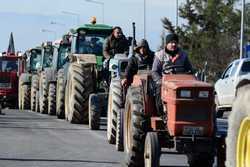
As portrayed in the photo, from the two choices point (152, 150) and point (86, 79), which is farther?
point (86, 79)

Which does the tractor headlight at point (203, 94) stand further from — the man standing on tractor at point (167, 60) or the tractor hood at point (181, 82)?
the man standing on tractor at point (167, 60)

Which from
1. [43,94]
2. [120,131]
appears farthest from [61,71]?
[120,131]

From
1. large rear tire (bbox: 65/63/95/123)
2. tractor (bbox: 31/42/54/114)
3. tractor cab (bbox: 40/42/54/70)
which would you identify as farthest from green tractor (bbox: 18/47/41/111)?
large rear tire (bbox: 65/63/95/123)

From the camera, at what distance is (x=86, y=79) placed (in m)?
22.7

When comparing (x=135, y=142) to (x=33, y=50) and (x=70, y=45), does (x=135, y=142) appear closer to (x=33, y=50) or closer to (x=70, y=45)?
(x=70, y=45)

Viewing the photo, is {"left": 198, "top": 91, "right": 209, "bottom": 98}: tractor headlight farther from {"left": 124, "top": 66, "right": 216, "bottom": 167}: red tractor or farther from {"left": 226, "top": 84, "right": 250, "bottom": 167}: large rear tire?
{"left": 226, "top": 84, "right": 250, "bottom": 167}: large rear tire

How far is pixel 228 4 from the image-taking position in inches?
2817

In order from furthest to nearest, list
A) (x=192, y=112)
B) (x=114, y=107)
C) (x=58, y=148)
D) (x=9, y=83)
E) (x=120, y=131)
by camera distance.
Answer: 1. (x=9, y=83)
2. (x=114, y=107)
3. (x=58, y=148)
4. (x=120, y=131)
5. (x=192, y=112)

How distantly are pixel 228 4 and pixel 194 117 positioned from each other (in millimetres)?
61720

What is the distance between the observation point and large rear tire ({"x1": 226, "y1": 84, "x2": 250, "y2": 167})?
8031 millimetres

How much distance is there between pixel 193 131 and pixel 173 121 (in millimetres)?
314

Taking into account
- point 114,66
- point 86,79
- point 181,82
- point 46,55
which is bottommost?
point 86,79

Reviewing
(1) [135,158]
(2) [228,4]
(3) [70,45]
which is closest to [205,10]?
(2) [228,4]

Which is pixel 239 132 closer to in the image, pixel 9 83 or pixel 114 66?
pixel 114 66
